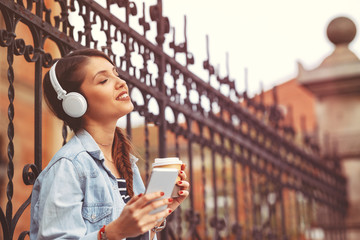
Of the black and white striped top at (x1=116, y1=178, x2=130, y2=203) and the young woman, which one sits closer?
the young woman

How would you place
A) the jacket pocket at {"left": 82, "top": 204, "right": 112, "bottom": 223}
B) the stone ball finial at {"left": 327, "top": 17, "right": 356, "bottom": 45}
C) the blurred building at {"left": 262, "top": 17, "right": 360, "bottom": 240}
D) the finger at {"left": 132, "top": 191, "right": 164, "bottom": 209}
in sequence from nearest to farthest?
the finger at {"left": 132, "top": 191, "right": 164, "bottom": 209}, the jacket pocket at {"left": 82, "top": 204, "right": 112, "bottom": 223}, the blurred building at {"left": 262, "top": 17, "right": 360, "bottom": 240}, the stone ball finial at {"left": 327, "top": 17, "right": 356, "bottom": 45}

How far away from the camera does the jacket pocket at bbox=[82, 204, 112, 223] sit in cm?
164

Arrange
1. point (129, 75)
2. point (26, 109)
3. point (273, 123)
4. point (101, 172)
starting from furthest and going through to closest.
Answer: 1. point (26, 109)
2. point (273, 123)
3. point (129, 75)
4. point (101, 172)

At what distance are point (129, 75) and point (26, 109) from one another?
20.2 ft

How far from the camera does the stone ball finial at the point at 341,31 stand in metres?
6.79

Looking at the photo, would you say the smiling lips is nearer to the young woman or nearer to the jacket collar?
the young woman

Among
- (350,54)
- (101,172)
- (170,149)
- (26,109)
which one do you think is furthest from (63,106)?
(170,149)

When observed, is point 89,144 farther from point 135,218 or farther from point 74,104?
point 135,218

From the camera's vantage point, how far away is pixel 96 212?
65.4 inches

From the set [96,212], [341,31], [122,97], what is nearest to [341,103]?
[341,31]

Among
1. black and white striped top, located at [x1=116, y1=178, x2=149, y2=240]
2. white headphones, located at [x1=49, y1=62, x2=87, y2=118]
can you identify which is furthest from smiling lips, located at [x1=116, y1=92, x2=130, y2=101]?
black and white striped top, located at [x1=116, y1=178, x2=149, y2=240]

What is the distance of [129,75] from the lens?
2986mm

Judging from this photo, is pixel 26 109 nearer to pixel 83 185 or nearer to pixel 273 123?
pixel 273 123

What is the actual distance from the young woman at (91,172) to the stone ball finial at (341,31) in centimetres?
536
